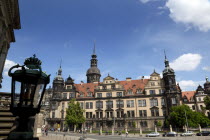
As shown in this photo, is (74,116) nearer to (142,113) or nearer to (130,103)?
(130,103)

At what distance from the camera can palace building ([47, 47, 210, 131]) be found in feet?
163

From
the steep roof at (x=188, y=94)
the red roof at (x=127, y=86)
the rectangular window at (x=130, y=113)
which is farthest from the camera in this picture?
the steep roof at (x=188, y=94)

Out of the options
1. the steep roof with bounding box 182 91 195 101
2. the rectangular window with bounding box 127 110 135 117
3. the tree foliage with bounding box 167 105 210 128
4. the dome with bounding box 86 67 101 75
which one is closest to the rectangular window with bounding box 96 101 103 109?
the rectangular window with bounding box 127 110 135 117

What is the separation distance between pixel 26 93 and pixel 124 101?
5091cm

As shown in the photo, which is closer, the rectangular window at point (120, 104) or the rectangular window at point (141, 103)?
the rectangular window at point (141, 103)

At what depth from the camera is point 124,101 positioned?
175 ft

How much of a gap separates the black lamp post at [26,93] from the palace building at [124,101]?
47.3m

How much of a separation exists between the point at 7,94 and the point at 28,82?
8201 millimetres

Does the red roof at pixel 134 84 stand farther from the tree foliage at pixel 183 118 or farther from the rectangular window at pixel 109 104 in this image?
the tree foliage at pixel 183 118

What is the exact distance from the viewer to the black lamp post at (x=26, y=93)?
3.88 meters

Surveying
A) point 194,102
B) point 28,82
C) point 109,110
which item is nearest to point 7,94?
point 28,82

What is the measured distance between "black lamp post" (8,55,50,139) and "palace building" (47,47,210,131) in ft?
155

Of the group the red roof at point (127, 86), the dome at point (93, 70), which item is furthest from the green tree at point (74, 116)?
the dome at point (93, 70)

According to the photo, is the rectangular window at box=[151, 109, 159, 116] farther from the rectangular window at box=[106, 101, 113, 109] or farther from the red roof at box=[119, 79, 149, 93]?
the rectangular window at box=[106, 101, 113, 109]
